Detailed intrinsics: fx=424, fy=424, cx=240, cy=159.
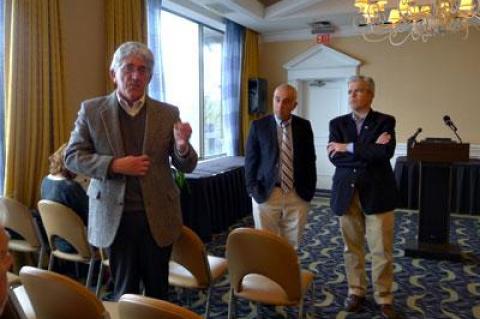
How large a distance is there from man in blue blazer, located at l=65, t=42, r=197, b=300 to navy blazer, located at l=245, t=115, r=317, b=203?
41.5 inches

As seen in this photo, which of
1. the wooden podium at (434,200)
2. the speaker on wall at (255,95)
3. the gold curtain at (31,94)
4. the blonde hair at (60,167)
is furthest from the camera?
the speaker on wall at (255,95)

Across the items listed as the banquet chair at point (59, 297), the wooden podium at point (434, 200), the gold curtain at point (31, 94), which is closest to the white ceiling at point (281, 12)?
the gold curtain at point (31, 94)

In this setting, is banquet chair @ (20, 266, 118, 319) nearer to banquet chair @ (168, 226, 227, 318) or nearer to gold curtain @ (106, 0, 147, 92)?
banquet chair @ (168, 226, 227, 318)

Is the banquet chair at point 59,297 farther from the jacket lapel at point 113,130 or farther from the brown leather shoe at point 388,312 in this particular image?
the brown leather shoe at point 388,312

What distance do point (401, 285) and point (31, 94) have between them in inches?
125

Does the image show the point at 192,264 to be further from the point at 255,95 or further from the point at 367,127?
the point at 255,95

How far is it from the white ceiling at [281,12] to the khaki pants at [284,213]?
Result: 3.53m

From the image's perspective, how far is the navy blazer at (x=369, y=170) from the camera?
8.33 feet

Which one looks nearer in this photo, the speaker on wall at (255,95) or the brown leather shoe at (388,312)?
Answer: the brown leather shoe at (388,312)

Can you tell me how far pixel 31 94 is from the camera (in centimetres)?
323

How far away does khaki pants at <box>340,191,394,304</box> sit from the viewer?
2.61 meters

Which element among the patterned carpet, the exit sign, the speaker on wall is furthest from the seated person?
the exit sign

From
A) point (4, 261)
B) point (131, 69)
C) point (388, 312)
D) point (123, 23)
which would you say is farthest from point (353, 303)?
point (123, 23)

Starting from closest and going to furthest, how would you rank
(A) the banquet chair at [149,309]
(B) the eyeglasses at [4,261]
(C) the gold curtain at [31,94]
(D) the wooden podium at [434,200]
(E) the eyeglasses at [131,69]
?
1. (B) the eyeglasses at [4,261]
2. (A) the banquet chair at [149,309]
3. (E) the eyeglasses at [131,69]
4. (C) the gold curtain at [31,94]
5. (D) the wooden podium at [434,200]
